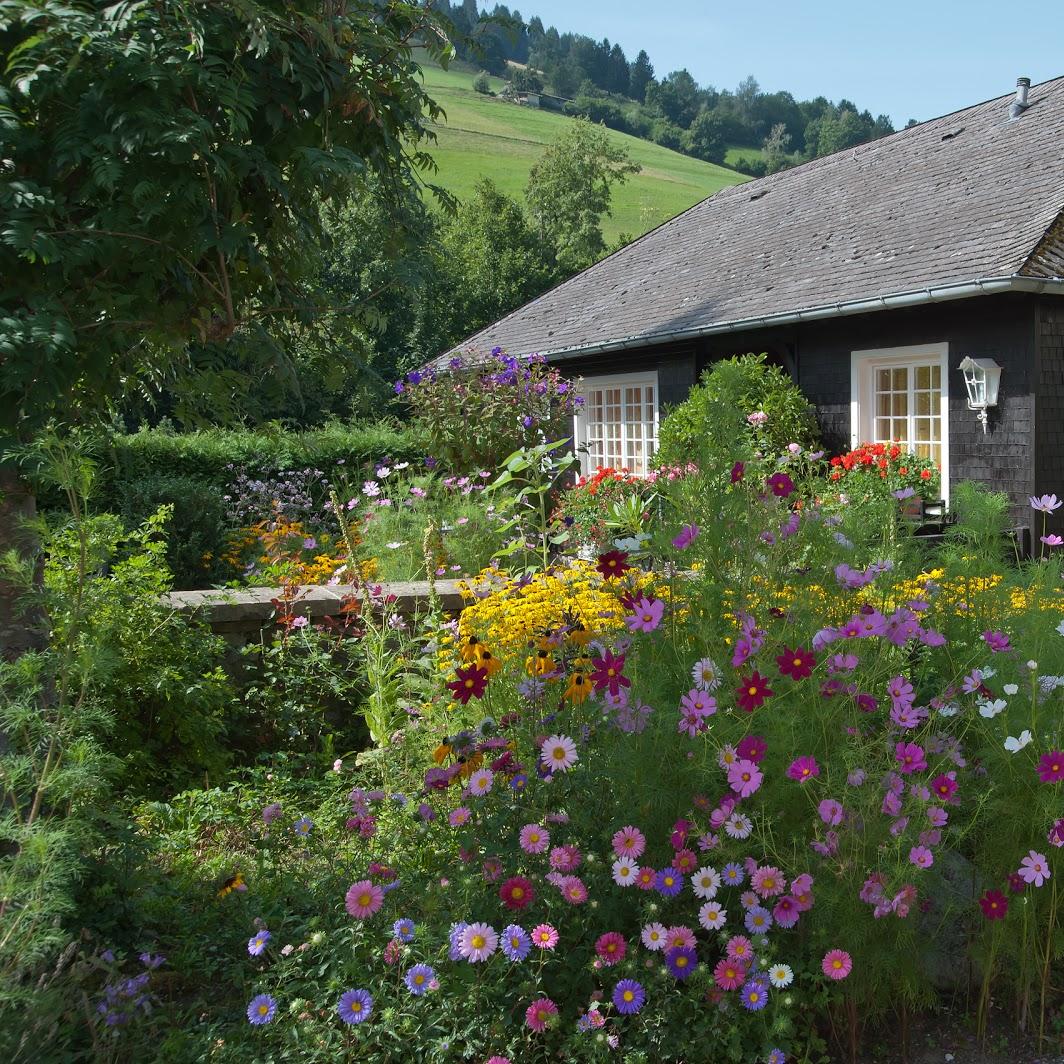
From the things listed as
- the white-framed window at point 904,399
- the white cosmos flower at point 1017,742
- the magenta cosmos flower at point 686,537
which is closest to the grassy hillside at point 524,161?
the white-framed window at point 904,399

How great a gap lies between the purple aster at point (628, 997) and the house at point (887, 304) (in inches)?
296

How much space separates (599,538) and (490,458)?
4186 mm

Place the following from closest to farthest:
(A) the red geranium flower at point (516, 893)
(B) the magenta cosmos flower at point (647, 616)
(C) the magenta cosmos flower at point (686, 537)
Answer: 1. (A) the red geranium flower at point (516, 893)
2. (B) the magenta cosmos flower at point (647, 616)
3. (C) the magenta cosmos flower at point (686, 537)

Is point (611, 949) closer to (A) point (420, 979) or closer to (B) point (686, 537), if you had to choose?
(A) point (420, 979)

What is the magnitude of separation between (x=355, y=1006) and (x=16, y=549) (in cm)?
162

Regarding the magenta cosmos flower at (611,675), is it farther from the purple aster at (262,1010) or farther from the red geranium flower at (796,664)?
the purple aster at (262,1010)

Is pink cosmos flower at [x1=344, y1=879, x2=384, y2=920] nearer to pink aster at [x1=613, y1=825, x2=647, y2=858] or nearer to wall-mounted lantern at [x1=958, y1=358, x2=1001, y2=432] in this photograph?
pink aster at [x1=613, y1=825, x2=647, y2=858]

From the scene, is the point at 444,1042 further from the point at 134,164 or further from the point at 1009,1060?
the point at 134,164

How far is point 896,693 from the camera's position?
2396 millimetres

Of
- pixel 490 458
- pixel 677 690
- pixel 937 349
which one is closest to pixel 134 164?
pixel 677 690

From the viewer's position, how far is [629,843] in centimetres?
225

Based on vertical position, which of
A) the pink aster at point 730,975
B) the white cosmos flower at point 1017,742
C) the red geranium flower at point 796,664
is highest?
the red geranium flower at point 796,664

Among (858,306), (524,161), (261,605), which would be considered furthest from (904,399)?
(524,161)

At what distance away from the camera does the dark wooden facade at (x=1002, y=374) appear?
8.57m
